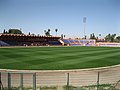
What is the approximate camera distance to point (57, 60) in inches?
1197

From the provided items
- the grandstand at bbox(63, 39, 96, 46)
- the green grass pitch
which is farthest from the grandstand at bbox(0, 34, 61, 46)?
the green grass pitch

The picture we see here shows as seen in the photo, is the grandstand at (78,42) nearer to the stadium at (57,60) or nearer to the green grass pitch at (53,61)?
the stadium at (57,60)

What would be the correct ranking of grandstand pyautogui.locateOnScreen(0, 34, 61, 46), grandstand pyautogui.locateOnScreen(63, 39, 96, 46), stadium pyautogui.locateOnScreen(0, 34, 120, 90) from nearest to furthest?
stadium pyautogui.locateOnScreen(0, 34, 120, 90)
grandstand pyautogui.locateOnScreen(0, 34, 61, 46)
grandstand pyautogui.locateOnScreen(63, 39, 96, 46)

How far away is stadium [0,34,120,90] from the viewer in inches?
646

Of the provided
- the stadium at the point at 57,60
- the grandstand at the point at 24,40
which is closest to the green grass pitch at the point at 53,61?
the stadium at the point at 57,60

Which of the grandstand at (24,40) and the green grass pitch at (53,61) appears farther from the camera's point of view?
the grandstand at (24,40)

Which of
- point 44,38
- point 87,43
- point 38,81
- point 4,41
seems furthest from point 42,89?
point 87,43

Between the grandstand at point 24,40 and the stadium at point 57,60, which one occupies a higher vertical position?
the grandstand at point 24,40

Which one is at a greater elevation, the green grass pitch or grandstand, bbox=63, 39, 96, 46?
grandstand, bbox=63, 39, 96, 46

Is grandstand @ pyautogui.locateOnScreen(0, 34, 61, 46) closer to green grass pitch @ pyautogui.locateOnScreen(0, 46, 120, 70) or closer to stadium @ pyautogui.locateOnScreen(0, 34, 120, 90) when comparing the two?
stadium @ pyautogui.locateOnScreen(0, 34, 120, 90)

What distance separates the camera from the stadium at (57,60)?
16.4 m

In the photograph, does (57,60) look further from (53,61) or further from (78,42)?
(78,42)

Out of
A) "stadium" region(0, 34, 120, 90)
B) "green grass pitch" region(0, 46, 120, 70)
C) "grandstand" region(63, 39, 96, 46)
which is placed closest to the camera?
"stadium" region(0, 34, 120, 90)

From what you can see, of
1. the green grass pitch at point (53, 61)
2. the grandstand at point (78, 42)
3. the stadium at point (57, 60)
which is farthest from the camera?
the grandstand at point (78, 42)
